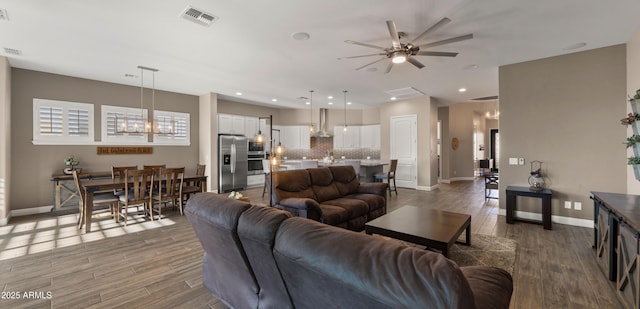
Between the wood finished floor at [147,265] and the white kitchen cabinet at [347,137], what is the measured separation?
223 inches

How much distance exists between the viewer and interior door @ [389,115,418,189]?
7898 mm

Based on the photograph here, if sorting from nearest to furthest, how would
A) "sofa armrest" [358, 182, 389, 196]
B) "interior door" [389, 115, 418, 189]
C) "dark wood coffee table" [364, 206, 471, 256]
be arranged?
1. "dark wood coffee table" [364, 206, 471, 256]
2. "sofa armrest" [358, 182, 389, 196]
3. "interior door" [389, 115, 418, 189]

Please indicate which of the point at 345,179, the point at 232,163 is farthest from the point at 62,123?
the point at 345,179

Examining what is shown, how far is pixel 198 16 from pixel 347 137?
7299mm

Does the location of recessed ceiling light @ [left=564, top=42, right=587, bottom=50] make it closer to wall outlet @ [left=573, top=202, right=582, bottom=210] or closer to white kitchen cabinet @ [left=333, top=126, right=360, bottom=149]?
wall outlet @ [left=573, top=202, right=582, bottom=210]

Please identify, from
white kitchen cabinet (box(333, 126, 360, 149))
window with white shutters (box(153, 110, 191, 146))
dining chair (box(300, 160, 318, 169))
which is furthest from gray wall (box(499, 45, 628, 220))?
window with white shutters (box(153, 110, 191, 146))

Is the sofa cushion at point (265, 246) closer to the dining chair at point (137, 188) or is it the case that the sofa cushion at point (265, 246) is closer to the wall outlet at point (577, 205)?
the dining chair at point (137, 188)

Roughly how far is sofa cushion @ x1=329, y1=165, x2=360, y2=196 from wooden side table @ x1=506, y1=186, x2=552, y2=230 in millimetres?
2547

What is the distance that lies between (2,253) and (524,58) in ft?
26.1

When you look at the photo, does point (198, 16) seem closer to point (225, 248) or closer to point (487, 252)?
point (225, 248)

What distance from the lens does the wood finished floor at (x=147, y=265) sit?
220 centimetres

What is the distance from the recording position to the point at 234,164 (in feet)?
25.1

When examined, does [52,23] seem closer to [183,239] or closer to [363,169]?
[183,239]

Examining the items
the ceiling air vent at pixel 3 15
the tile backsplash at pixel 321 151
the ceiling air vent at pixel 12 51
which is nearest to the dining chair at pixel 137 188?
the ceiling air vent at pixel 3 15
